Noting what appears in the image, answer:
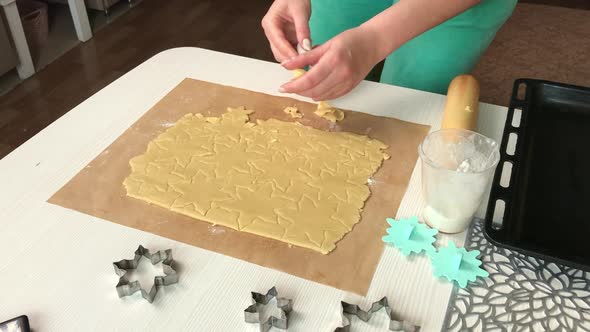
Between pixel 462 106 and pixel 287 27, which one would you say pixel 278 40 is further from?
pixel 462 106

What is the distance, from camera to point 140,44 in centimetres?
229

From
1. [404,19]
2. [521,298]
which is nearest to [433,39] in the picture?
[404,19]

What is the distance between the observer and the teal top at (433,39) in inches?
36.4

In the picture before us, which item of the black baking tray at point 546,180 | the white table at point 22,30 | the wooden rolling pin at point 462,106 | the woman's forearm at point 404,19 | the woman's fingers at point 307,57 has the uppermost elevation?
the woman's forearm at point 404,19

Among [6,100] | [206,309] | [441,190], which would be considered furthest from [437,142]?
[6,100]

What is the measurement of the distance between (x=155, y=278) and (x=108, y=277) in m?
0.06

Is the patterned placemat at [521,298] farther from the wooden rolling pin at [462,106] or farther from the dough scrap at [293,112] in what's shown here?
the dough scrap at [293,112]

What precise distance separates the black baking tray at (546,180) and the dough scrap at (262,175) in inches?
7.0

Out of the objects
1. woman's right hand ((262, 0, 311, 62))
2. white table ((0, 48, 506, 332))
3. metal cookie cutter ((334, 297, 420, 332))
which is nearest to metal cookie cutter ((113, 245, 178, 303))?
white table ((0, 48, 506, 332))

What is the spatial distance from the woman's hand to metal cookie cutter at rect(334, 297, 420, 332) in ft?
1.12

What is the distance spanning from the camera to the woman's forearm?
2.66 ft

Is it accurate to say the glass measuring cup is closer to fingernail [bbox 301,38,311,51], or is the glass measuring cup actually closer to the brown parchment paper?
the brown parchment paper

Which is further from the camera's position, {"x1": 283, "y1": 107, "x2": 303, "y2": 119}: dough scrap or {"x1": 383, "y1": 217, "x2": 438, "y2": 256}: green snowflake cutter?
{"x1": 283, "y1": 107, "x2": 303, "y2": 119}: dough scrap

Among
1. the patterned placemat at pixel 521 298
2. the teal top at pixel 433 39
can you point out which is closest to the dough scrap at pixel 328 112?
the teal top at pixel 433 39
